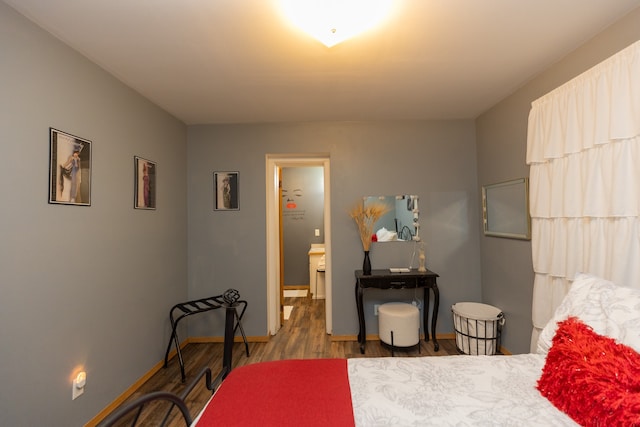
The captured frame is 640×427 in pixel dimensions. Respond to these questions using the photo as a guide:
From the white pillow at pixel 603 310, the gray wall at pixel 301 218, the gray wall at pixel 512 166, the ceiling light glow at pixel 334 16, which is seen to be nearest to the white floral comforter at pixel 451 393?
the white pillow at pixel 603 310

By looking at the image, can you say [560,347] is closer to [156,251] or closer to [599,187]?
[599,187]

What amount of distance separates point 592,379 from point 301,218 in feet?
16.2

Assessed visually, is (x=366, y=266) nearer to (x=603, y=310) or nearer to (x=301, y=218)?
(x=603, y=310)

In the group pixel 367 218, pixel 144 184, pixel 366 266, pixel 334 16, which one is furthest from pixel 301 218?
pixel 334 16

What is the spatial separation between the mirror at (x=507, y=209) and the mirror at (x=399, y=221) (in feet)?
2.39

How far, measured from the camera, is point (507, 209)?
2.80 m

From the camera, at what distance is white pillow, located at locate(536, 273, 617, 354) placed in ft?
4.14

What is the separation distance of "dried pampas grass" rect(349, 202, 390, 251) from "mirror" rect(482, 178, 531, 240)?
1075 mm

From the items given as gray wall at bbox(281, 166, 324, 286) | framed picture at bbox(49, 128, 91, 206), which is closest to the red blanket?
framed picture at bbox(49, 128, 91, 206)

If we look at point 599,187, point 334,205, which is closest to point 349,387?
point 599,187

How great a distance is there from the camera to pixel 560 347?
1.21 metres

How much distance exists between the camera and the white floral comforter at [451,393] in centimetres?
104

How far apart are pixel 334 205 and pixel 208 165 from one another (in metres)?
1.55

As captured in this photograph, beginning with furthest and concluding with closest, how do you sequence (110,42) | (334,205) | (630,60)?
(334,205), (110,42), (630,60)
